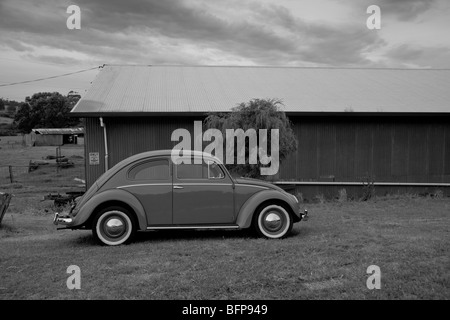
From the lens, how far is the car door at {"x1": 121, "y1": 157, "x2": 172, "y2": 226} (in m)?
7.66

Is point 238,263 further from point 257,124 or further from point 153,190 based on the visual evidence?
point 257,124

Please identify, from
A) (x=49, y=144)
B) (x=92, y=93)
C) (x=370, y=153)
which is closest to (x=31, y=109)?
(x=49, y=144)

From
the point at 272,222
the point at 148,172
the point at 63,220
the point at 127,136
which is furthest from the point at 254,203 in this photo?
the point at 127,136

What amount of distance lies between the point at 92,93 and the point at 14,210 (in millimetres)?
5543

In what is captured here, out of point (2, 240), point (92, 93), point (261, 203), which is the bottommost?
point (2, 240)

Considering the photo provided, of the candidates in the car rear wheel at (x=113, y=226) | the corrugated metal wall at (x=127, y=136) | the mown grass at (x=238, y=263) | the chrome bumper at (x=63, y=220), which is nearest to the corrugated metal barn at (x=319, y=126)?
the corrugated metal wall at (x=127, y=136)

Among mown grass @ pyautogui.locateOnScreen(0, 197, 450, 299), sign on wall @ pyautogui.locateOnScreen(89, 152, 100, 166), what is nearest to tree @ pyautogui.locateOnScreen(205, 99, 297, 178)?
mown grass @ pyautogui.locateOnScreen(0, 197, 450, 299)

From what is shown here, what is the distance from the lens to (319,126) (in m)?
15.9

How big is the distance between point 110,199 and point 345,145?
1054 cm

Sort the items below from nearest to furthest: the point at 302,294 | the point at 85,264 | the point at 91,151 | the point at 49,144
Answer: the point at 302,294 < the point at 85,264 < the point at 91,151 < the point at 49,144

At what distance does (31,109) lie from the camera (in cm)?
6788
